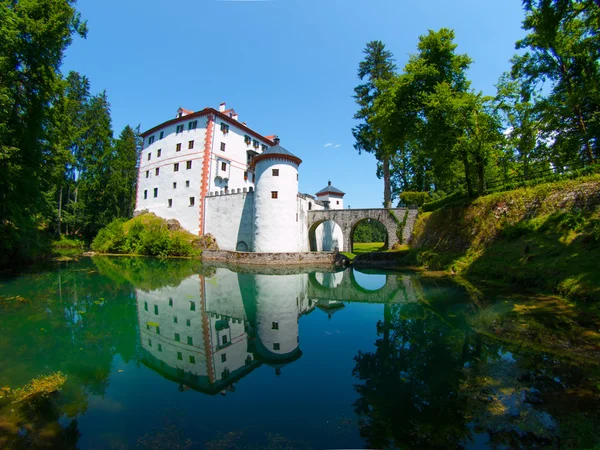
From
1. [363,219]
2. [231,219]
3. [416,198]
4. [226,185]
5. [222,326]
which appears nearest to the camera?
[222,326]

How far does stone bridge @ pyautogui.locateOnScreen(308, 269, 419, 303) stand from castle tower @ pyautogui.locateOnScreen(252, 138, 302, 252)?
31.8 feet

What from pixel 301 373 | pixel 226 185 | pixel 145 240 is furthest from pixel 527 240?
pixel 145 240

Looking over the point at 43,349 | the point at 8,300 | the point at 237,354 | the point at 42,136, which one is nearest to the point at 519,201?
the point at 237,354

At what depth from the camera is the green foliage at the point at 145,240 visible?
1107 inches

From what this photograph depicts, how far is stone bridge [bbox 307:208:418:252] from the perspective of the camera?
82.1 ft

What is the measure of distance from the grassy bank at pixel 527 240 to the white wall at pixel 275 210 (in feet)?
34.0

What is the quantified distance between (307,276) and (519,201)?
13174 mm

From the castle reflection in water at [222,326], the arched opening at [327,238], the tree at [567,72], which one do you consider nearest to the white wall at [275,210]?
the arched opening at [327,238]

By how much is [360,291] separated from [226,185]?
82.3ft

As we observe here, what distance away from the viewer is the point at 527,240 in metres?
13.4

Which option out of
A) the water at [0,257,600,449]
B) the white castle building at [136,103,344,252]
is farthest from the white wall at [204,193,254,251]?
the water at [0,257,600,449]

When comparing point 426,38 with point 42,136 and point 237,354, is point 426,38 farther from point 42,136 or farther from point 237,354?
point 42,136

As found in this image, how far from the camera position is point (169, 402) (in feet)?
13.9

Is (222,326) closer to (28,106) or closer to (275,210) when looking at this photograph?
(28,106)
